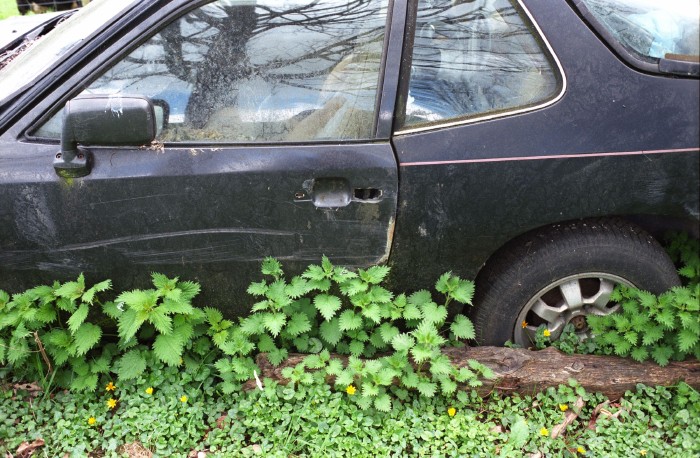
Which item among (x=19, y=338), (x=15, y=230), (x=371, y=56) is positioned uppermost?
(x=371, y=56)

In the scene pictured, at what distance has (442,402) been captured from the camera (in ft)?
9.48

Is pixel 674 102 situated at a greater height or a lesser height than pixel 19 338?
greater

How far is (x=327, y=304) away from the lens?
279 cm

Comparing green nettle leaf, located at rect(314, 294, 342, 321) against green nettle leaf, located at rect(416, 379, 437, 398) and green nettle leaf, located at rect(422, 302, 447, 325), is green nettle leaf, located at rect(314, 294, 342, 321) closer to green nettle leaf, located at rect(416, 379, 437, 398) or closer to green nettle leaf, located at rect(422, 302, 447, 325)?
green nettle leaf, located at rect(422, 302, 447, 325)

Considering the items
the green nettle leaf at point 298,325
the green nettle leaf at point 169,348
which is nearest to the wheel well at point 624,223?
the green nettle leaf at point 298,325

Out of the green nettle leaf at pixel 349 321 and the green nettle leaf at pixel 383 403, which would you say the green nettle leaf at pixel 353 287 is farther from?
the green nettle leaf at pixel 383 403

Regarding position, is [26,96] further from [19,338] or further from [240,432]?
[240,432]

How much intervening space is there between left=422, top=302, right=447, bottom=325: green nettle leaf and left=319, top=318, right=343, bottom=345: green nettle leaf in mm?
398

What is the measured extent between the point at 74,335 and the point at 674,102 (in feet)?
8.90

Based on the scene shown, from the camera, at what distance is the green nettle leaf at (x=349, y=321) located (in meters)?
2.84

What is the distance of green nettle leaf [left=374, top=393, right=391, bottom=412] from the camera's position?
272 cm

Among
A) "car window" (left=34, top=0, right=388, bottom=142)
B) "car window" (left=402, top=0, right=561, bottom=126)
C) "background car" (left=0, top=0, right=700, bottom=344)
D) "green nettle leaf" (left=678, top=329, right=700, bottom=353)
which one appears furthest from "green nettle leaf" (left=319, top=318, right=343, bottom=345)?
"green nettle leaf" (left=678, top=329, right=700, bottom=353)

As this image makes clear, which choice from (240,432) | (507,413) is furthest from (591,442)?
(240,432)

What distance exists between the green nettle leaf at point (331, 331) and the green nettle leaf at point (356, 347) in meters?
0.07
